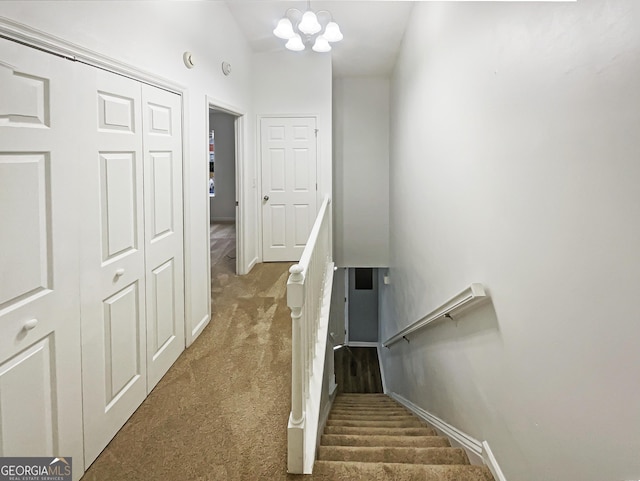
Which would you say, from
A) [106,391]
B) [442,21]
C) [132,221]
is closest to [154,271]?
[132,221]

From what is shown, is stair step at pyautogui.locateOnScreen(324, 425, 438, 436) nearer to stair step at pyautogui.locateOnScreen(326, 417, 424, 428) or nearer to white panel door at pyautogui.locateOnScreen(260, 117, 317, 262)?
stair step at pyautogui.locateOnScreen(326, 417, 424, 428)

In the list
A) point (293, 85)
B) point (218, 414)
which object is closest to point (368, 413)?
point (218, 414)

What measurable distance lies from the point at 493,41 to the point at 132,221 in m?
2.06

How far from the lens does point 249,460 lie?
6.90 feet

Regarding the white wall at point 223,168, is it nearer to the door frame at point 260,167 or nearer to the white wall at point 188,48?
the door frame at point 260,167

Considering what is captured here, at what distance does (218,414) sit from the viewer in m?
2.49

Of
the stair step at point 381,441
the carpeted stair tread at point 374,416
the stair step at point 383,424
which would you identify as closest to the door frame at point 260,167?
the carpeted stair tread at point 374,416

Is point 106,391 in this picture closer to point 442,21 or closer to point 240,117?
point 442,21

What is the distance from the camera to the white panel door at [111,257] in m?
2.05

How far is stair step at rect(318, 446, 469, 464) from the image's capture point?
7.41ft

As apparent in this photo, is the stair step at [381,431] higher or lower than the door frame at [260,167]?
lower

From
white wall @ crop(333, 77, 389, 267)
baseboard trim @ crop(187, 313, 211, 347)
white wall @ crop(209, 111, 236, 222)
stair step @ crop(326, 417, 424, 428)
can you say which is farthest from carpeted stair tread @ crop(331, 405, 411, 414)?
white wall @ crop(209, 111, 236, 222)

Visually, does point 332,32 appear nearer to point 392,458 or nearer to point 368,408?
point 392,458

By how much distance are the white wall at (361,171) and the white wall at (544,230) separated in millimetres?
3653
